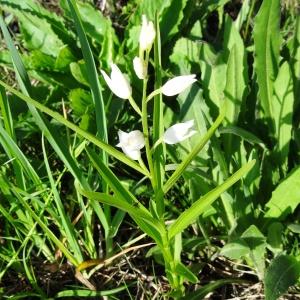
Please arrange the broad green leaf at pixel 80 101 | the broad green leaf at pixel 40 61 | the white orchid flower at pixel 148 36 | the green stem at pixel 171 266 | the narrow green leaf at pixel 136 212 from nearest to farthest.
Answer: the white orchid flower at pixel 148 36
the narrow green leaf at pixel 136 212
the green stem at pixel 171 266
the broad green leaf at pixel 80 101
the broad green leaf at pixel 40 61

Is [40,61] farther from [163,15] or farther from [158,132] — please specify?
[158,132]

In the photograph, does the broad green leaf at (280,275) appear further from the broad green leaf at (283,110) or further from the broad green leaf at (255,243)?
the broad green leaf at (283,110)

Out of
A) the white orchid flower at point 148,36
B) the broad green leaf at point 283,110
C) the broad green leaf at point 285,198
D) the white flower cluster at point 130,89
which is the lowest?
the broad green leaf at point 285,198

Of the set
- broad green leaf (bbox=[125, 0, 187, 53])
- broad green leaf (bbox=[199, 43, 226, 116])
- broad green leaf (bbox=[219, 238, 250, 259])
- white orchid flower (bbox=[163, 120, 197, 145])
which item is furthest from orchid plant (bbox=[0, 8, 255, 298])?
broad green leaf (bbox=[125, 0, 187, 53])

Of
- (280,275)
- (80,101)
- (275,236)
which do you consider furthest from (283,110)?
(80,101)

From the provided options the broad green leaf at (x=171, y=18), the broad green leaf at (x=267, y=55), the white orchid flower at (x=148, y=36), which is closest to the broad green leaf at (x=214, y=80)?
the broad green leaf at (x=267, y=55)

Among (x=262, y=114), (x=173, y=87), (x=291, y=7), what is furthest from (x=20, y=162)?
(x=291, y=7)
